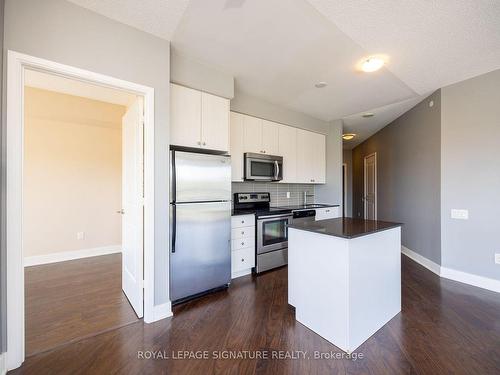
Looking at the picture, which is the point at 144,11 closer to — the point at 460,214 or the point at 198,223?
the point at 198,223

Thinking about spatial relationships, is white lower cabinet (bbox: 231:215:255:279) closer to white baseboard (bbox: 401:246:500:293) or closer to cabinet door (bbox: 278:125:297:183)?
cabinet door (bbox: 278:125:297:183)

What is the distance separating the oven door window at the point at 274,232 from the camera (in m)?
3.33

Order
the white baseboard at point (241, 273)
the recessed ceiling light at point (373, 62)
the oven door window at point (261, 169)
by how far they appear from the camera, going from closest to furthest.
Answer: the recessed ceiling light at point (373, 62), the white baseboard at point (241, 273), the oven door window at point (261, 169)

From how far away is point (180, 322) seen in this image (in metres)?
2.13

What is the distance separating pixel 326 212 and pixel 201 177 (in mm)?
2697

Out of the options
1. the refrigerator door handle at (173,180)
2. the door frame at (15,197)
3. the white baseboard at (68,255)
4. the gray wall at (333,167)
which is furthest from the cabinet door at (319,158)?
the white baseboard at (68,255)

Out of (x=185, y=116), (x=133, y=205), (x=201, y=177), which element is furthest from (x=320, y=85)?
(x=133, y=205)

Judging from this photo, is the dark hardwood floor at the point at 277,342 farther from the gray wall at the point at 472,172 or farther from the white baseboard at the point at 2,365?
the gray wall at the point at 472,172

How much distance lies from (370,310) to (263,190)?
8.30 feet

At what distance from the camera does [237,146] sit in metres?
3.44

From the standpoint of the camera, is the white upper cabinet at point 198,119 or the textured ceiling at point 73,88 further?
the textured ceiling at point 73,88

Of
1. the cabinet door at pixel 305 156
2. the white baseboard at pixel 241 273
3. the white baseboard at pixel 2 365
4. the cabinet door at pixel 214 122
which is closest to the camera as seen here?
the white baseboard at pixel 2 365

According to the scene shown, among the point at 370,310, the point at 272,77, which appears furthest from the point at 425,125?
the point at 370,310

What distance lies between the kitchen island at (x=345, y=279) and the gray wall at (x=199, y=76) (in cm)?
190
